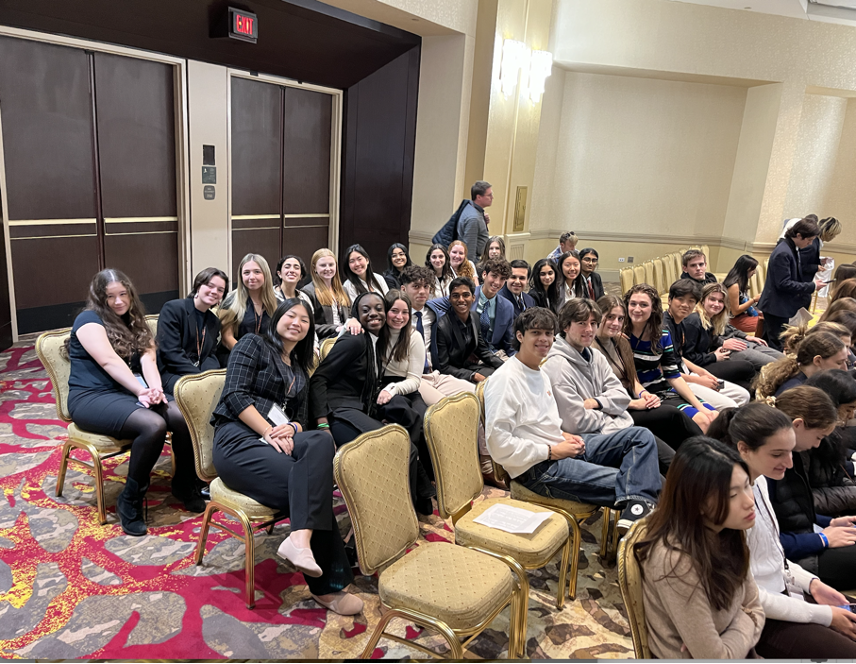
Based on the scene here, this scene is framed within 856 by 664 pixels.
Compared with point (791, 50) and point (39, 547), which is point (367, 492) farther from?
point (791, 50)

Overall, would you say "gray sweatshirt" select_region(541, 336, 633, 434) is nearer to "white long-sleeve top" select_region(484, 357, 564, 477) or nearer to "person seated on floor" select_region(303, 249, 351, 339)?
"white long-sleeve top" select_region(484, 357, 564, 477)

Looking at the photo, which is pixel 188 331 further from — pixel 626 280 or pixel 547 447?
pixel 626 280

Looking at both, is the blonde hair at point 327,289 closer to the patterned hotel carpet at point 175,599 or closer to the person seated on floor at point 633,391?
the patterned hotel carpet at point 175,599

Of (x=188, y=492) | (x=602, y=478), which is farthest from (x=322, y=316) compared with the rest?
(x=602, y=478)

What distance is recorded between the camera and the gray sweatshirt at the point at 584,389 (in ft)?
11.2

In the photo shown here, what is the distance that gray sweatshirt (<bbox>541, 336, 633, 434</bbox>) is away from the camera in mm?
3408

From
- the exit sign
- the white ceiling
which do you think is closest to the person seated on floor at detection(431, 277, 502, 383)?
the exit sign

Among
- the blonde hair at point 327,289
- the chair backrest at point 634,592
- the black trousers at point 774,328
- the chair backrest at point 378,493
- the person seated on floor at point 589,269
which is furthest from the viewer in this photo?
the black trousers at point 774,328

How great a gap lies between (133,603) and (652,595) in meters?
2.07

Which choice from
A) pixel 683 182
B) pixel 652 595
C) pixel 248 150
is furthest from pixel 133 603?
pixel 683 182

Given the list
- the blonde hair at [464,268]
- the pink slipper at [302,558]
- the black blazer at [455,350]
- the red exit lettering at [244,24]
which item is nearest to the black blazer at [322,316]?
the black blazer at [455,350]

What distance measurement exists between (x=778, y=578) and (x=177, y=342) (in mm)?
3247

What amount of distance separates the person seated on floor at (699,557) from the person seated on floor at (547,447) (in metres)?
0.92

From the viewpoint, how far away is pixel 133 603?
2.72 metres
